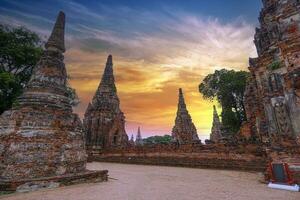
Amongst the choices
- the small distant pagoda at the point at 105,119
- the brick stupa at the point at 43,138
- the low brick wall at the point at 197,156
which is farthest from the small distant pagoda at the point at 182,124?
the brick stupa at the point at 43,138

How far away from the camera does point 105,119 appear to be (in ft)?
70.2

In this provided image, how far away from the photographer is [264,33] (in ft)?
40.3

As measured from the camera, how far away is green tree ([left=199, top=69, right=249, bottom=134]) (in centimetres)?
2423

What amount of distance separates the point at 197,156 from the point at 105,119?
480 inches

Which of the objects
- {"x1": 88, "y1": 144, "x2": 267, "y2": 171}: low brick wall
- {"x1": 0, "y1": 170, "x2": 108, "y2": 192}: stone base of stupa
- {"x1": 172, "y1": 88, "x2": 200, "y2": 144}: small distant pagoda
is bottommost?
{"x1": 0, "y1": 170, "x2": 108, "y2": 192}: stone base of stupa

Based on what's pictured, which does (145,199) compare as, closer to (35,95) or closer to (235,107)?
(35,95)

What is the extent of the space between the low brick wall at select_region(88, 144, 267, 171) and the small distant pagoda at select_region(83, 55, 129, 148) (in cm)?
340

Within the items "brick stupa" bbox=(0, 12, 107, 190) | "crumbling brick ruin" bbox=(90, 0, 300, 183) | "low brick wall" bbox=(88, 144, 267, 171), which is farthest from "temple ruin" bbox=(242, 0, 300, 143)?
"brick stupa" bbox=(0, 12, 107, 190)

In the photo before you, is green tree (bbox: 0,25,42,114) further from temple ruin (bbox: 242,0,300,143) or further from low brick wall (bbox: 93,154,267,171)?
temple ruin (bbox: 242,0,300,143)

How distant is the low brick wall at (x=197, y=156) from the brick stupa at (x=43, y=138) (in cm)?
655

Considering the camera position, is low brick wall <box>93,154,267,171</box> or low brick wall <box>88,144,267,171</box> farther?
low brick wall <box>88,144,267,171</box>

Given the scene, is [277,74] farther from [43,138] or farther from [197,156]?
[43,138]

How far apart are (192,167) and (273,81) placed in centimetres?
659

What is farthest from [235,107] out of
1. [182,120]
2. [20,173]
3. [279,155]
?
[20,173]
